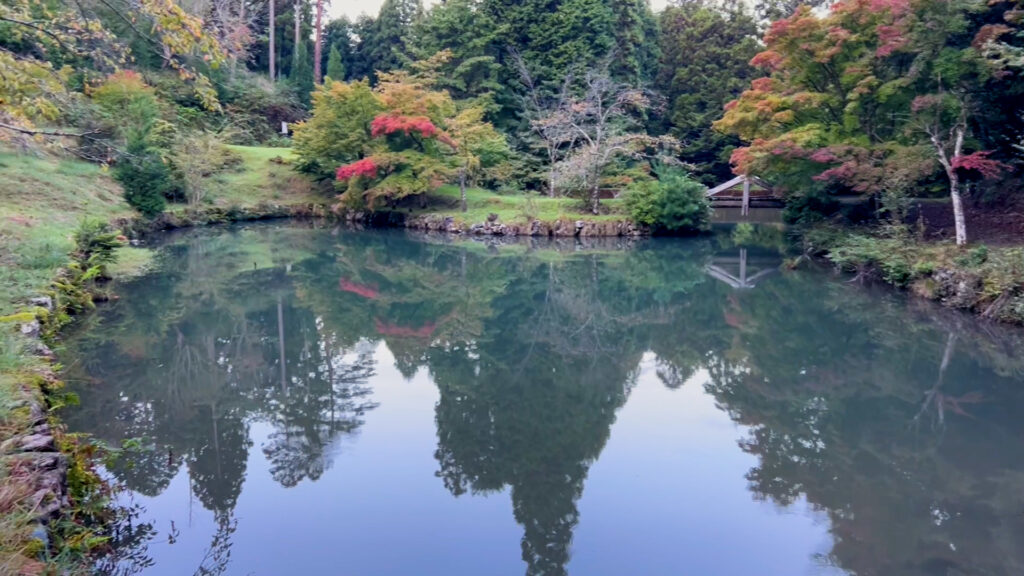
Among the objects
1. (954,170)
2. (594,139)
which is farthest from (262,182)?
(954,170)

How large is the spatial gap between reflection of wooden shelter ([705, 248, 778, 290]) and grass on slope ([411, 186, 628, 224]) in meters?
4.73

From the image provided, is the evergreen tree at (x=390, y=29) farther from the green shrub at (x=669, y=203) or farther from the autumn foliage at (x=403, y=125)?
the green shrub at (x=669, y=203)

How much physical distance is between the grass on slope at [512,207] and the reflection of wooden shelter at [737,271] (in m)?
4.73

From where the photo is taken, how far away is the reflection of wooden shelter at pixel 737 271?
14.3m

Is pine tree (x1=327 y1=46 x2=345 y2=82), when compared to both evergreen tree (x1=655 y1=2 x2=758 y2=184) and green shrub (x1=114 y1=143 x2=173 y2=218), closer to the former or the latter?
evergreen tree (x1=655 y1=2 x2=758 y2=184)

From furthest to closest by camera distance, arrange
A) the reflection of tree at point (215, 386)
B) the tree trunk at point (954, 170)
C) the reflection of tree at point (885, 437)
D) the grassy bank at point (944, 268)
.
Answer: the tree trunk at point (954, 170) → the grassy bank at point (944, 268) → the reflection of tree at point (215, 386) → the reflection of tree at point (885, 437)

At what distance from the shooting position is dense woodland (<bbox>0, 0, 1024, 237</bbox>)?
10.9 m

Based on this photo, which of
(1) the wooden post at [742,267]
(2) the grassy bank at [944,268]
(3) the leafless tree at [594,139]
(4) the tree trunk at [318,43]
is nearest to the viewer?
(2) the grassy bank at [944,268]

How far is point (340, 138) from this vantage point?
902 inches

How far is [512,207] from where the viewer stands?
883 inches

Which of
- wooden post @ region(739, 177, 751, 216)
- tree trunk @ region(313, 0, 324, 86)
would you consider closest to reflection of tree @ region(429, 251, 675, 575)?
wooden post @ region(739, 177, 751, 216)

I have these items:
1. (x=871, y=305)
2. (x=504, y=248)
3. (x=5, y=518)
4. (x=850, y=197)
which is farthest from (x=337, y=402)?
(x=850, y=197)

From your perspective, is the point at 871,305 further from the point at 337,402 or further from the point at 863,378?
the point at 337,402

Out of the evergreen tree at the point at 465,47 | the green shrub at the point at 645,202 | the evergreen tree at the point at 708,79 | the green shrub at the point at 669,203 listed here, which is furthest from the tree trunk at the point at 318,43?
the green shrub at the point at 669,203
